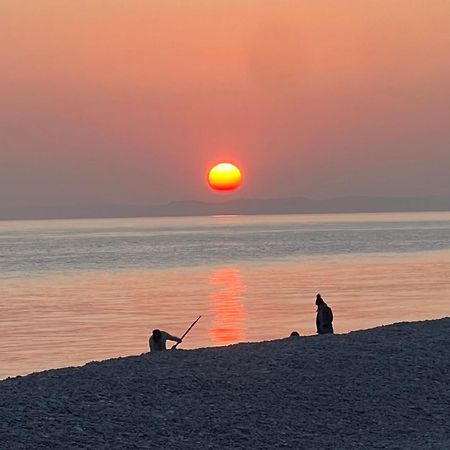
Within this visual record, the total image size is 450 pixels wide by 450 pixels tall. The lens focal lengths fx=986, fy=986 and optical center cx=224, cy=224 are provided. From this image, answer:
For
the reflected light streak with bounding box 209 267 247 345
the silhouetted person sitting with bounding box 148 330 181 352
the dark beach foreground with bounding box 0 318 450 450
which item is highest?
the silhouetted person sitting with bounding box 148 330 181 352

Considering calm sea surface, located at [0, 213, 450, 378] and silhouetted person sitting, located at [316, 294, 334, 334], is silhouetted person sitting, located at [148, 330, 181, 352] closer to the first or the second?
silhouetted person sitting, located at [316, 294, 334, 334]

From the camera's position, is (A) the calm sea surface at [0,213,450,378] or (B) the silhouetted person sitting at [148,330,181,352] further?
(A) the calm sea surface at [0,213,450,378]

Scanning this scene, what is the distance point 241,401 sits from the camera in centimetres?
1623

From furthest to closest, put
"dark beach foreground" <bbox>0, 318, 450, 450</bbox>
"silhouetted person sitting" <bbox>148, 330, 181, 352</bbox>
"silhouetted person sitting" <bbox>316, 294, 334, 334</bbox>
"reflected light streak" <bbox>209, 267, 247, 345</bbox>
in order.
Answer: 1. "reflected light streak" <bbox>209, 267, 247, 345</bbox>
2. "silhouetted person sitting" <bbox>316, 294, 334, 334</bbox>
3. "silhouetted person sitting" <bbox>148, 330, 181, 352</bbox>
4. "dark beach foreground" <bbox>0, 318, 450, 450</bbox>

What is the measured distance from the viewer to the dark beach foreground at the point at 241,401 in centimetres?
1450

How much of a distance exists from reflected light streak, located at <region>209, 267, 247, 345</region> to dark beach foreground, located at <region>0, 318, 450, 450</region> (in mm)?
16842

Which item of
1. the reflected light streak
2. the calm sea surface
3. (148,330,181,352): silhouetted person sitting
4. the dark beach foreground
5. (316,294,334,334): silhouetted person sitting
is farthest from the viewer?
the reflected light streak

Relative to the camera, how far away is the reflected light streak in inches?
1512

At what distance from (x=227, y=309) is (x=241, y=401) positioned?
34421 millimetres

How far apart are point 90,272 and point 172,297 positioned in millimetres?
31731

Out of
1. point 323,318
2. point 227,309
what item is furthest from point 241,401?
point 227,309

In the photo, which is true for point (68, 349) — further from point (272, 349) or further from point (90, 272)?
point (90, 272)

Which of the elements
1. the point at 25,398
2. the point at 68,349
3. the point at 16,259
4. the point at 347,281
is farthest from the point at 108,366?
the point at 16,259

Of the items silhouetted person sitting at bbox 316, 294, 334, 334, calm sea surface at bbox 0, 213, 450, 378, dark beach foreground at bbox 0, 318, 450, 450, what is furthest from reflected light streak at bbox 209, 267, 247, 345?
dark beach foreground at bbox 0, 318, 450, 450
